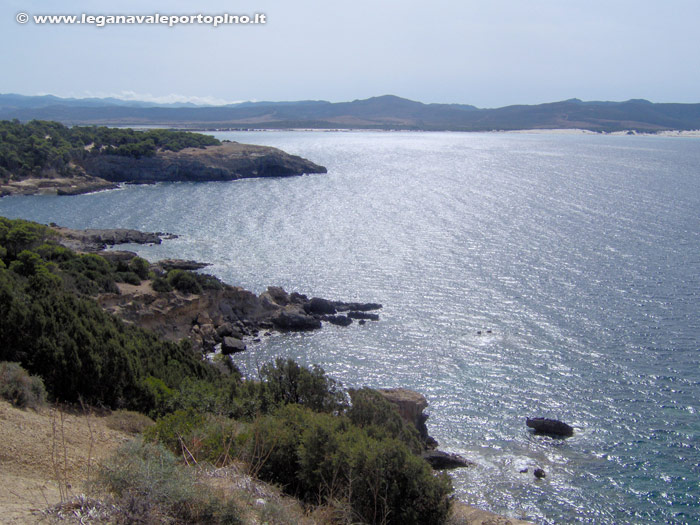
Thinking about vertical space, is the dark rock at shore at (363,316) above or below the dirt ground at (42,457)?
below

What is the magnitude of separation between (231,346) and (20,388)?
1805 centimetres

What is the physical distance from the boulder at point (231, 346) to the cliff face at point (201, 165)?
208ft

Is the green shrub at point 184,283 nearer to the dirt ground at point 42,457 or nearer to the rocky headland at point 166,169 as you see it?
the dirt ground at point 42,457

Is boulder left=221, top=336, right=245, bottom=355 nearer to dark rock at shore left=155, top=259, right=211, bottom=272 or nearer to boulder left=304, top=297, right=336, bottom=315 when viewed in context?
boulder left=304, top=297, right=336, bottom=315

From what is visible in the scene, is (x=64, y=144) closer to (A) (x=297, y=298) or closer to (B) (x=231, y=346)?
(A) (x=297, y=298)

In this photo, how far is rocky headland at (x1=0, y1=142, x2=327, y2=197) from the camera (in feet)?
248

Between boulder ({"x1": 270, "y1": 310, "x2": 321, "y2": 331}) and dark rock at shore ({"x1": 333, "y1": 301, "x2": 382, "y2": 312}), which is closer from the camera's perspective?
boulder ({"x1": 270, "y1": 310, "x2": 321, "y2": 331})

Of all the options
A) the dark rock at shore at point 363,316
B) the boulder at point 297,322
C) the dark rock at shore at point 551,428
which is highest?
the dark rock at shore at point 363,316

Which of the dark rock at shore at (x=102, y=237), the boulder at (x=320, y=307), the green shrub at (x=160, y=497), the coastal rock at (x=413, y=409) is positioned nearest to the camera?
the green shrub at (x=160, y=497)

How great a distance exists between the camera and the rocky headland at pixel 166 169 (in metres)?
75.5

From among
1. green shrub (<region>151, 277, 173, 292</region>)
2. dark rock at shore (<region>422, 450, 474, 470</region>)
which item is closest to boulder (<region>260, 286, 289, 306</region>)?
green shrub (<region>151, 277, 173, 292</region>)

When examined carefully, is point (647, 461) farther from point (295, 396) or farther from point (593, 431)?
point (295, 396)

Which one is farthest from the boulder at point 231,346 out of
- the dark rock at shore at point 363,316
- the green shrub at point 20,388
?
the green shrub at point 20,388

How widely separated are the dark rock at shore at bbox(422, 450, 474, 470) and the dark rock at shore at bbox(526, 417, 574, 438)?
3.78m
